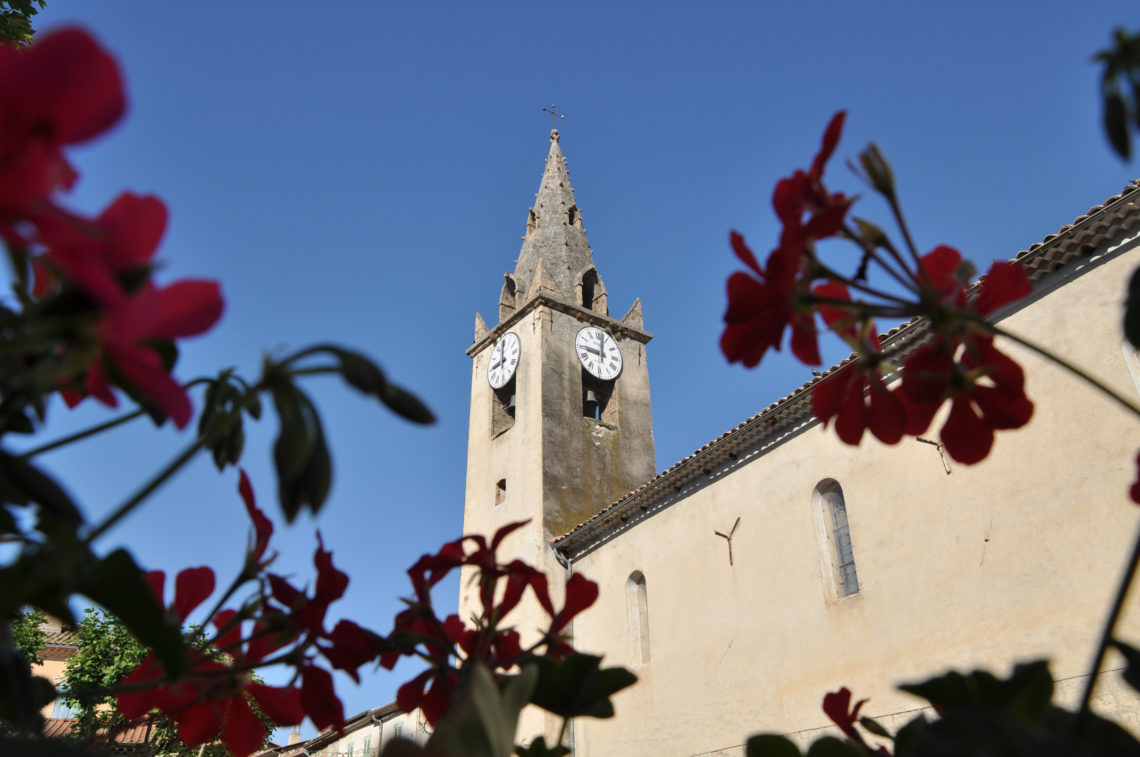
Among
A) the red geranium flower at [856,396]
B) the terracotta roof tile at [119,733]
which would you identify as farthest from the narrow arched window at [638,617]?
the red geranium flower at [856,396]

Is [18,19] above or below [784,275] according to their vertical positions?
above

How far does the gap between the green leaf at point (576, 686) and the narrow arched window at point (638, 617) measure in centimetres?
1374

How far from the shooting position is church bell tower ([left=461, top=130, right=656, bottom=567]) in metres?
18.4

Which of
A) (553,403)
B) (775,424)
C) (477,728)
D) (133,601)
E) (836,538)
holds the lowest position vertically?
(477,728)

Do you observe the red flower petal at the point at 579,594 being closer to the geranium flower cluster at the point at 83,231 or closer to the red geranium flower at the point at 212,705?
the red geranium flower at the point at 212,705

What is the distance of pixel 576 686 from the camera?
81cm

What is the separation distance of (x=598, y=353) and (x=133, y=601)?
2065 cm

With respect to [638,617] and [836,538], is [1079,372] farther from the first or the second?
[638,617]

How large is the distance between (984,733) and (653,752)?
13490 millimetres

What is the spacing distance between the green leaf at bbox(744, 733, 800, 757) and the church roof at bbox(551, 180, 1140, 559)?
4.32 m

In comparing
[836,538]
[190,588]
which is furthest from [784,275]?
[836,538]

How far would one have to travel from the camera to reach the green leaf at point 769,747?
0.81 m

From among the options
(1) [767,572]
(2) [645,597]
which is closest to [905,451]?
(1) [767,572]

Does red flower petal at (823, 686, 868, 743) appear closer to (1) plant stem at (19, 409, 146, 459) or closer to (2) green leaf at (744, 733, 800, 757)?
(2) green leaf at (744, 733, 800, 757)
